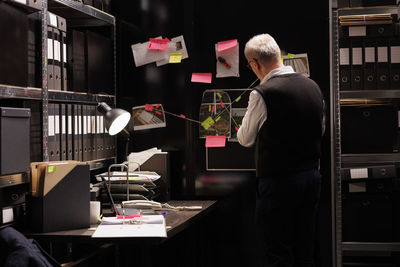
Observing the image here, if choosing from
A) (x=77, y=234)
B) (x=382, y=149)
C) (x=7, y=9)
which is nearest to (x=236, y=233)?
(x=382, y=149)

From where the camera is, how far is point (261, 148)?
2.64 m

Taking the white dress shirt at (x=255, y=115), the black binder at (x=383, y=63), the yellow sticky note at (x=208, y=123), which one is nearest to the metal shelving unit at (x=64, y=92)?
the yellow sticky note at (x=208, y=123)

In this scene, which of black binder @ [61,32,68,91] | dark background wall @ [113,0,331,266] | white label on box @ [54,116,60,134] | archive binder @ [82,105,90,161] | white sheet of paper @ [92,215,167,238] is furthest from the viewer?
dark background wall @ [113,0,331,266]

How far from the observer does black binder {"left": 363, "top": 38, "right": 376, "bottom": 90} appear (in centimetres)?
318

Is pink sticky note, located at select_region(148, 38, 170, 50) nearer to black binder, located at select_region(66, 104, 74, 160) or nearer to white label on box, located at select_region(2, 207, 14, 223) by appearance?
black binder, located at select_region(66, 104, 74, 160)

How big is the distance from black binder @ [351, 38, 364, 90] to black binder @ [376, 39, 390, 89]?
0.10 meters

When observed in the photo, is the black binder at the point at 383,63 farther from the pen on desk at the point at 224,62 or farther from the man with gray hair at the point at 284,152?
the pen on desk at the point at 224,62

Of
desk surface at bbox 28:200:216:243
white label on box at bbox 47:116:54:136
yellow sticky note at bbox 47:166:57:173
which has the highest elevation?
white label on box at bbox 47:116:54:136

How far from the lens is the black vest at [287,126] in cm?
255

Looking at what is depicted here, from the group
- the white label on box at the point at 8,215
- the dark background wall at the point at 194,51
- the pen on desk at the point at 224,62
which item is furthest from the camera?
the pen on desk at the point at 224,62

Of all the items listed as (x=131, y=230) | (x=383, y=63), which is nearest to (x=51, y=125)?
(x=131, y=230)

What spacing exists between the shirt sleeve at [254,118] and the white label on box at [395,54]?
1.04m

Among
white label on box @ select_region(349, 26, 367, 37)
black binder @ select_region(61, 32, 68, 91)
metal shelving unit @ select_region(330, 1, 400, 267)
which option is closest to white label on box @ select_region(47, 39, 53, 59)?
black binder @ select_region(61, 32, 68, 91)

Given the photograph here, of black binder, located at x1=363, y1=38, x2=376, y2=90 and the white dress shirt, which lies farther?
black binder, located at x1=363, y1=38, x2=376, y2=90
